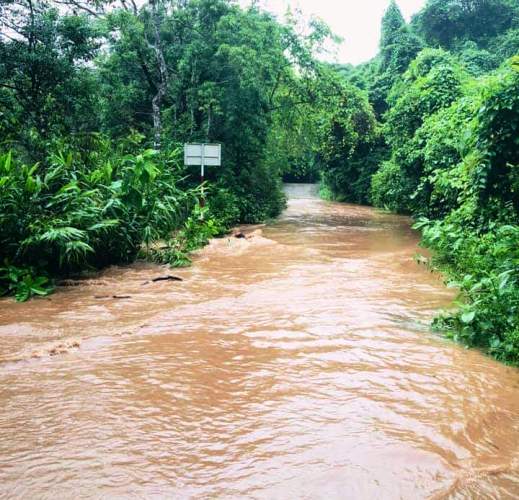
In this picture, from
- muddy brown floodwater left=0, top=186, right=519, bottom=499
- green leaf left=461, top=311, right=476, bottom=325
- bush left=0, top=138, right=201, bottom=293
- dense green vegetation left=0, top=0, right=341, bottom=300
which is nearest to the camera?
muddy brown floodwater left=0, top=186, right=519, bottom=499

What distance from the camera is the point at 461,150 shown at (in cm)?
589

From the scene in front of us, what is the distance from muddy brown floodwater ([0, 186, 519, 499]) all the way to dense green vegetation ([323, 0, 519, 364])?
673 millimetres

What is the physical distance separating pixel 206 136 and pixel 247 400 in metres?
12.5

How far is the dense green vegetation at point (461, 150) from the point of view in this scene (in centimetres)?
502

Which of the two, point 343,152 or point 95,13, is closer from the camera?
point 95,13

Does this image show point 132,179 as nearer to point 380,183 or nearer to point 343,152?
point 380,183

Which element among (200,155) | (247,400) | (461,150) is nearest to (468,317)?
(461,150)

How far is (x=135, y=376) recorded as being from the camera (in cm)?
400

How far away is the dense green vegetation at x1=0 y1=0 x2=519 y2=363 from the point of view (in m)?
5.66

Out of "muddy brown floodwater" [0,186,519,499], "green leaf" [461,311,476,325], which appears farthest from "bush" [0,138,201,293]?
"green leaf" [461,311,476,325]

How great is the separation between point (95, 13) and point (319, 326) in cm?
1239

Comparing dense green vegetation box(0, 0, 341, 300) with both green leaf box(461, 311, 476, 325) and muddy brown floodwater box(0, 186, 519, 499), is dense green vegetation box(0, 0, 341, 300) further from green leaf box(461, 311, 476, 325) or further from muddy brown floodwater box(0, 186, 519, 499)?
green leaf box(461, 311, 476, 325)

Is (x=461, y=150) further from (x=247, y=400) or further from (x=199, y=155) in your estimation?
(x=199, y=155)

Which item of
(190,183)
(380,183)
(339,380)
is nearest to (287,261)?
(339,380)
